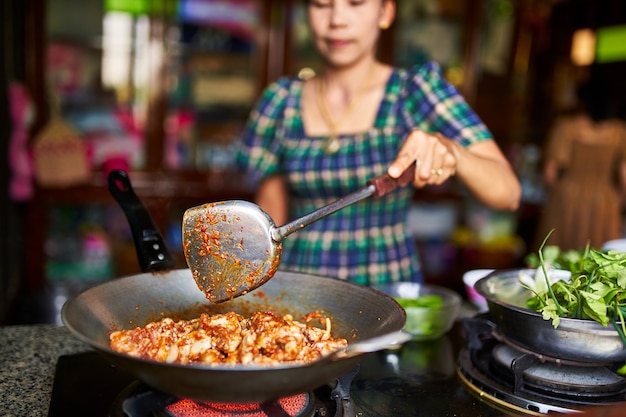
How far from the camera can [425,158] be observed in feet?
4.32

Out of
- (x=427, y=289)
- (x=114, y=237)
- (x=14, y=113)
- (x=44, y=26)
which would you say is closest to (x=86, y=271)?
(x=114, y=237)

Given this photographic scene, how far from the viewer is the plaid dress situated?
5.90 ft

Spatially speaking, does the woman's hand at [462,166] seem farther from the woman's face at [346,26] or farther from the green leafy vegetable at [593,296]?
the woman's face at [346,26]

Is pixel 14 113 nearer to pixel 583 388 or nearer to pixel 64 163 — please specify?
pixel 64 163

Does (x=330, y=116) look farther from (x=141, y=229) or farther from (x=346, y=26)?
(x=141, y=229)

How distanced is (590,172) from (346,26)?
3611 mm

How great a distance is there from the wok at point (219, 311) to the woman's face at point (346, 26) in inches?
31.2

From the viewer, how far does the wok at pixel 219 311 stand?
0.82 metres

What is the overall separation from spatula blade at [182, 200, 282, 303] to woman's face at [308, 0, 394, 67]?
2.59 ft

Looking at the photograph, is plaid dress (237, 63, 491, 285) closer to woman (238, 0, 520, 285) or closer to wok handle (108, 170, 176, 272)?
woman (238, 0, 520, 285)

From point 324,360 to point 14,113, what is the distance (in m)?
3.22

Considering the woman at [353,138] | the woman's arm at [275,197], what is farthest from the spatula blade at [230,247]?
the woman's arm at [275,197]

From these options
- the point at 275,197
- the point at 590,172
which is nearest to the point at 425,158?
the point at 275,197

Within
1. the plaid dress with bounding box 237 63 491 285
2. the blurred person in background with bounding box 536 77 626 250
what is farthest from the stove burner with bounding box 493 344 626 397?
the blurred person in background with bounding box 536 77 626 250
